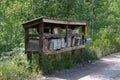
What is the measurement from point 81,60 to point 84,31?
1.49 m

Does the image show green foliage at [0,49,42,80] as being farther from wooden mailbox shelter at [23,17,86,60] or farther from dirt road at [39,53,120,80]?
dirt road at [39,53,120,80]

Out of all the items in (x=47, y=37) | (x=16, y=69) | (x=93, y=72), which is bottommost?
(x=93, y=72)

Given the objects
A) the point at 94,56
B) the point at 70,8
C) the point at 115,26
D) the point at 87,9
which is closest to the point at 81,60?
the point at 94,56

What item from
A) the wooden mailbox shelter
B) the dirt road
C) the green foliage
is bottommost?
the dirt road

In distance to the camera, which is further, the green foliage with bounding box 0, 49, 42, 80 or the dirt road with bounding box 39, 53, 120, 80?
the dirt road with bounding box 39, 53, 120, 80

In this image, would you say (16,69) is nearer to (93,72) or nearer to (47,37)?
(47,37)

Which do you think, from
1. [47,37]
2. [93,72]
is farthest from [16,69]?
[93,72]

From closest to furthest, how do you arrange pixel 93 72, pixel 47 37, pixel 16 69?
pixel 16 69, pixel 47 37, pixel 93 72

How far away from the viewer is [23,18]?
47.9 feet

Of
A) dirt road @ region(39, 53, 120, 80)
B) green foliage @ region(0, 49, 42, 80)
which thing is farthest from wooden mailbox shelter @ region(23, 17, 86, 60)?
dirt road @ region(39, 53, 120, 80)

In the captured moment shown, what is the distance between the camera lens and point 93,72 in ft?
35.9

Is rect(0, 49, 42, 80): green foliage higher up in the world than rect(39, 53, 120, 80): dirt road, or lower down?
higher up

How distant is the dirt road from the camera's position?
984 cm

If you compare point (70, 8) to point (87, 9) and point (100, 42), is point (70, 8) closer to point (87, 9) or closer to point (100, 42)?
point (87, 9)
